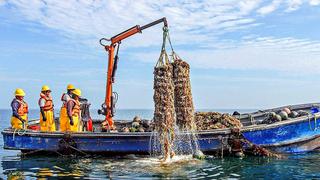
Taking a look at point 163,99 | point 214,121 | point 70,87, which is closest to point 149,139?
point 163,99

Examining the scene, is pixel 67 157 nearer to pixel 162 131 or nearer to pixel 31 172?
pixel 31 172

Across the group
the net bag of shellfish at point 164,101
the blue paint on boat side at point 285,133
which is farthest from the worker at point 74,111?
the blue paint on boat side at point 285,133

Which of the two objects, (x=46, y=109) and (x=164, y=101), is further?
(x=46, y=109)

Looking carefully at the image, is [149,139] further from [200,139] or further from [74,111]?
[74,111]

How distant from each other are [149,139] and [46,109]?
4.26 metres

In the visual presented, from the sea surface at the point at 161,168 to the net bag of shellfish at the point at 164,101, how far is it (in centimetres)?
100

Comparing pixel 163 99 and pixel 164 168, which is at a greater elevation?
pixel 163 99

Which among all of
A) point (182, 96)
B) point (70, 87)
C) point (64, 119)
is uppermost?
point (70, 87)

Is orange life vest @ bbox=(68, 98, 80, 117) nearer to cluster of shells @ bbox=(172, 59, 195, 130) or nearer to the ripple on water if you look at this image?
the ripple on water

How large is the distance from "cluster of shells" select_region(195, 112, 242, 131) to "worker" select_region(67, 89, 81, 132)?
4.48 metres

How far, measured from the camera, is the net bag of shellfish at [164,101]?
14.5 m

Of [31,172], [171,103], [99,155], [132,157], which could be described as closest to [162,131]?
[171,103]

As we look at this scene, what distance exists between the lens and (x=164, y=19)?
1623 centimetres

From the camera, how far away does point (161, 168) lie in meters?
13.7
